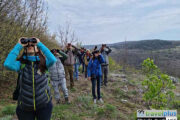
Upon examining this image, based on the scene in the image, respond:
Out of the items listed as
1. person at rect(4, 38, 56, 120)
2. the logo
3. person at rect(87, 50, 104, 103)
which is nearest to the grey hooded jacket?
person at rect(4, 38, 56, 120)

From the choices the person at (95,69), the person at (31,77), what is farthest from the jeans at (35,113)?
the person at (95,69)

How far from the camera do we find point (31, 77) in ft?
6.71

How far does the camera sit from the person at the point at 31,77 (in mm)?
2018

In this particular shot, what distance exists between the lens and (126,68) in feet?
57.1

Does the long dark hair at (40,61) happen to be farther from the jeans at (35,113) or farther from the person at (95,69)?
the person at (95,69)

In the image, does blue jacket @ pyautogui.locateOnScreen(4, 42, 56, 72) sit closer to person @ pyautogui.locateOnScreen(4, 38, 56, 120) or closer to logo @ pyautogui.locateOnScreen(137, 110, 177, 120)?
person @ pyautogui.locateOnScreen(4, 38, 56, 120)

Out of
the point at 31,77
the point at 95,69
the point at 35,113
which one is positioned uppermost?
the point at 31,77

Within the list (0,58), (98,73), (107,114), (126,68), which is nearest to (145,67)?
(98,73)

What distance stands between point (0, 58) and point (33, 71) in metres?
3.53

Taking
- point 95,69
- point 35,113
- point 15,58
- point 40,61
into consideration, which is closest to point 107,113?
point 95,69

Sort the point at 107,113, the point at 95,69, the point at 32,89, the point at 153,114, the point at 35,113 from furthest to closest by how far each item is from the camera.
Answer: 1. the point at 95,69
2. the point at 107,113
3. the point at 153,114
4. the point at 35,113
5. the point at 32,89

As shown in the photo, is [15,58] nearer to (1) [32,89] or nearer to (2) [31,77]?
(2) [31,77]

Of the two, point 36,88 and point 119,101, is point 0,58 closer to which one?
point 36,88

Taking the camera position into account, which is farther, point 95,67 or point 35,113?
point 95,67
